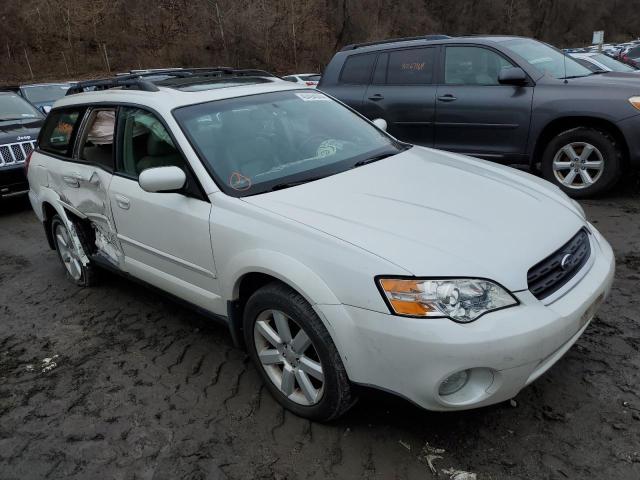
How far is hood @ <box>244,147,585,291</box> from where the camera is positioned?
226 centimetres

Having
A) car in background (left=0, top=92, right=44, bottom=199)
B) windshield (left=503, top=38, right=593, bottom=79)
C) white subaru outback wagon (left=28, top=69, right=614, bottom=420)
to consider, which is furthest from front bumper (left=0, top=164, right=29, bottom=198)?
windshield (left=503, top=38, right=593, bottom=79)

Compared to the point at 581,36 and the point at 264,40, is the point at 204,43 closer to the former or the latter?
the point at 264,40

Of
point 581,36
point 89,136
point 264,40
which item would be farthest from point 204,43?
point 581,36

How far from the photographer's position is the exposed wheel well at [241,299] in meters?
2.76

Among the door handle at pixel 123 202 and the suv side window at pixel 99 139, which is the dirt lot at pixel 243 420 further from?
the suv side window at pixel 99 139

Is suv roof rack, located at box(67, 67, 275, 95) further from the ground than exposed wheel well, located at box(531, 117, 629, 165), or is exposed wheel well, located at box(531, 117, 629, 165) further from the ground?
suv roof rack, located at box(67, 67, 275, 95)

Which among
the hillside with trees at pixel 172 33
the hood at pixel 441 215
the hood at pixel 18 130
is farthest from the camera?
the hillside with trees at pixel 172 33

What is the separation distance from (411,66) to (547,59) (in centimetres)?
156

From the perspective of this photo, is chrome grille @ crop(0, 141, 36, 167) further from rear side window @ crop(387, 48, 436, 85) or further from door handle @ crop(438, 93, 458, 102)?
door handle @ crop(438, 93, 458, 102)

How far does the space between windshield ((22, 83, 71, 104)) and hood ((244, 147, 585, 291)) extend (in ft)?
37.8

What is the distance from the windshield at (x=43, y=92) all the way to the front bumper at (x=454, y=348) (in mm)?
12309

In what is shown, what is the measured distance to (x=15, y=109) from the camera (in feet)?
28.7

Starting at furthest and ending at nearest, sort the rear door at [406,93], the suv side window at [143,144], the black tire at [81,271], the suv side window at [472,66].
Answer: the rear door at [406,93] → the suv side window at [472,66] → the black tire at [81,271] → the suv side window at [143,144]

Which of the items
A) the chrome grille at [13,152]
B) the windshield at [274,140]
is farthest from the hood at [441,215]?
the chrome grille at [13,152]
